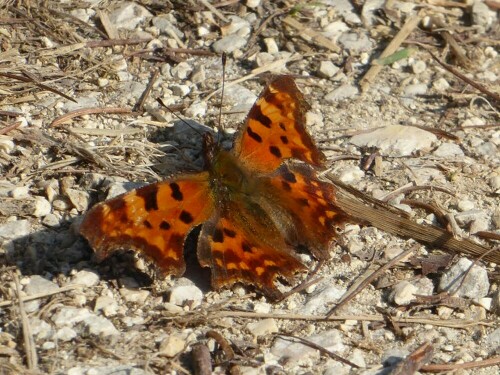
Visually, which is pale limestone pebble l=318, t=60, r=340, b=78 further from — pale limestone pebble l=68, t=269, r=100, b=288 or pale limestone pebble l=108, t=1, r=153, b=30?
pale limestone pebble l=68, t=269, r=100, b=288

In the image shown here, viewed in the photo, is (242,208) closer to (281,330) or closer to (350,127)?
(281,330)

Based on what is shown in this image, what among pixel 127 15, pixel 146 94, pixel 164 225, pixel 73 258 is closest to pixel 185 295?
pixel 164 225

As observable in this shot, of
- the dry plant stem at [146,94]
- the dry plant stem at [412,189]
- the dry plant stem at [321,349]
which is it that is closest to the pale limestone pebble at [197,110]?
the dry plant stem at [146,94]

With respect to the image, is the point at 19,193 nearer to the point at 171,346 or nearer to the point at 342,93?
the point at 171,346

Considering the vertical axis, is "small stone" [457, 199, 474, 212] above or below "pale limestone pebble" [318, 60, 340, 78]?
below

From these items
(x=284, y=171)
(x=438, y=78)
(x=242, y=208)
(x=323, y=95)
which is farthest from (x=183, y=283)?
(x=438, y=78)

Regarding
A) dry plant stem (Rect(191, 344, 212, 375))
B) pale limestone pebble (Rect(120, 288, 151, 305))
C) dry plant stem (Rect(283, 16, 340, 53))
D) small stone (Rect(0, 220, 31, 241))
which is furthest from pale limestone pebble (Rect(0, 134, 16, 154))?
dry plant stem (Rect(283, 16, 340, 53))

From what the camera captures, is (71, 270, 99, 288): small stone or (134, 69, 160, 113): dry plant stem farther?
(134, 69, 160, 113): dry plant stem

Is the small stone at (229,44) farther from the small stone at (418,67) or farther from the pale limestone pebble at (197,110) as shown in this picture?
the small stone at (418,67)
